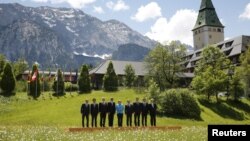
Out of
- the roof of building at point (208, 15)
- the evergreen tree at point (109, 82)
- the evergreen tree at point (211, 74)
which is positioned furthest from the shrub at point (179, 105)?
Answer: the roof of building at point (208, 15)

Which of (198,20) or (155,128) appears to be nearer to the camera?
Answer: (155,128)

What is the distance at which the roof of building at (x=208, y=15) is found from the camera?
159m

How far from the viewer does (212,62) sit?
91.4 meters

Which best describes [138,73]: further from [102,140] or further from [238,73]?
[102,140]

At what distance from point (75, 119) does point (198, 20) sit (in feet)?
A: 393

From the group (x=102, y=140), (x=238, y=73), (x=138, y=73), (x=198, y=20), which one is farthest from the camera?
(x=198, y=20)

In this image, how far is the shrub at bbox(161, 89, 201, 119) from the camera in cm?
6400

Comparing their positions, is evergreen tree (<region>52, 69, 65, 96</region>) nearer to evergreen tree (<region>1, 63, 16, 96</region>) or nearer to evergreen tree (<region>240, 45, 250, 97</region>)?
evergreen tree (<region>1, 63, 16, 96</region>)

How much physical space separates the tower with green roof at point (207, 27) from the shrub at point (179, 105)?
3744 inches

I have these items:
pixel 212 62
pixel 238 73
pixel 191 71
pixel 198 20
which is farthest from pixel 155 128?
pixel 198 20

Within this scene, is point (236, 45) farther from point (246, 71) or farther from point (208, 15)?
point (208, 15)

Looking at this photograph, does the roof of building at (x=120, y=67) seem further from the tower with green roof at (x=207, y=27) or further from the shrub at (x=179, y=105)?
the shrub at (x=179, y=105)

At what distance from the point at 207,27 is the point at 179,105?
98562 mm

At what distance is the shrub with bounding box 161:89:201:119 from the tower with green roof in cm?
Answer: 9510
